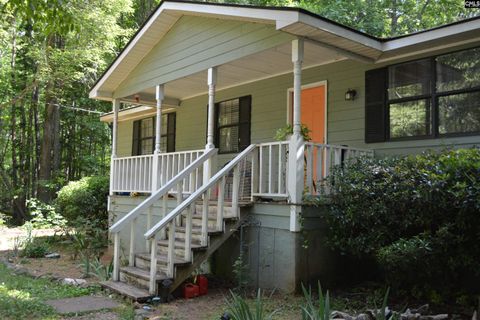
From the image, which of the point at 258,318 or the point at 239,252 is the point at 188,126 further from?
the point at 258,318

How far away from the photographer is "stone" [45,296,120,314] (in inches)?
210

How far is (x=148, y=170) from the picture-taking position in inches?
373

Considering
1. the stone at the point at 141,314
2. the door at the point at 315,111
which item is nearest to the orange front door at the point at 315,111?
the door at the point at 315,111

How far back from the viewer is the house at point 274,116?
6.06 m

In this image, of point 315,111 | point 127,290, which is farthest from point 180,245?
point 315,111

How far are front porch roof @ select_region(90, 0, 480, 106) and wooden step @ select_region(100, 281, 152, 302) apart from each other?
397 centimetres

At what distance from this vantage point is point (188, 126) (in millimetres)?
11648

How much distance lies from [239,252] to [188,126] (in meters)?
5.51

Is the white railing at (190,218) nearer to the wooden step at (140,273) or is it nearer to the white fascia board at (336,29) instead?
the wooden step at (140,273)

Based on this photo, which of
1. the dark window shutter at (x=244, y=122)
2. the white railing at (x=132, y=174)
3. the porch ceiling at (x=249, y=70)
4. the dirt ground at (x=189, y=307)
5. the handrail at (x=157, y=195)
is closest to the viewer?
the dirt ground at (x=189, y=307)

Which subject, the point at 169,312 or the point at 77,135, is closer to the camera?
the point at 169,312

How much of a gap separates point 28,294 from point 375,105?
604cm

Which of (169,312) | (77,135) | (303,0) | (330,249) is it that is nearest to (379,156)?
(330,249)

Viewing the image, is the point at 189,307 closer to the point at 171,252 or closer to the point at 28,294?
the point at 171,252
